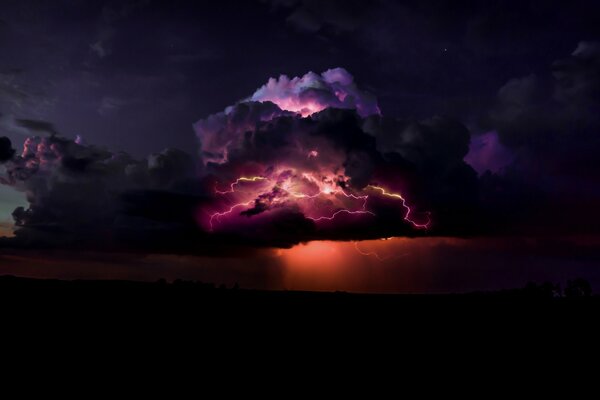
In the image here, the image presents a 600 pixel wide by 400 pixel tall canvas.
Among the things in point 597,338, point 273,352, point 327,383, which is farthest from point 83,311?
point 597,338

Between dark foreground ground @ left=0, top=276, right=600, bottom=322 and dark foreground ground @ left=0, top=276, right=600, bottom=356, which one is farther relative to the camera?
dark foreground ground @ left=0, top=276, right=600, bottom=322

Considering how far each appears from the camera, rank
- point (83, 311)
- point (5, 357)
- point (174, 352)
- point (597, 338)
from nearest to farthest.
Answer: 1. point (5, 357)
2. point (174, 352)
3. point (597, 338)
4. point (83, 311)

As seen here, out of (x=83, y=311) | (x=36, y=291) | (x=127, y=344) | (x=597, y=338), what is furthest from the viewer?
(x=36, y=291)

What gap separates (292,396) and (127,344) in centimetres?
768

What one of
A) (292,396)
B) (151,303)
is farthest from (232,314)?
(292,396)

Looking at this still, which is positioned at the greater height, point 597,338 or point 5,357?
A: point 597,338

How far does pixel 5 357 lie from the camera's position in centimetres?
1409

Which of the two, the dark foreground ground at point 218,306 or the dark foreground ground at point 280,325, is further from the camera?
the dark foreground ground at point 218,306

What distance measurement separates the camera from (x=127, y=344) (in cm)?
1616

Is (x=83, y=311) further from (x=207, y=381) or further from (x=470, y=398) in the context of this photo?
(x=470, y=398)

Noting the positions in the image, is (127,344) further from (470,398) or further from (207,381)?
(470,398)

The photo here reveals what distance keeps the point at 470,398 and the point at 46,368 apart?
12.0 meters

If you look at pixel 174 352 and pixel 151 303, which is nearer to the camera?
pixel 174 352

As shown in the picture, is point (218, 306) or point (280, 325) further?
point (218, 306)
